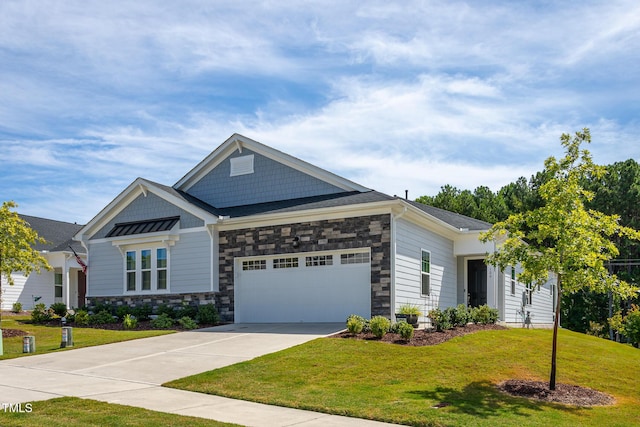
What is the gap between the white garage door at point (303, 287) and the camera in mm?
19438

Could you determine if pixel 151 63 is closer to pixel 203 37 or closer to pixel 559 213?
pixel 203 37

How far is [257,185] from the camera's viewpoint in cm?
2380

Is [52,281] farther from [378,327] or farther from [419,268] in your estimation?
[378,327]

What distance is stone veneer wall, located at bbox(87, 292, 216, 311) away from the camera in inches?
868

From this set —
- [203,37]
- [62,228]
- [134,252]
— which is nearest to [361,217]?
[203,37]

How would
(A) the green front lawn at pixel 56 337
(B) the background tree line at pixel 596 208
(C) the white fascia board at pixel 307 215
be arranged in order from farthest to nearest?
1. (B) the background tree line at pixel 596 208
2. (C) the white fascia board at pixel 307 215
3. (A) the green front lawn at pixel 56 337

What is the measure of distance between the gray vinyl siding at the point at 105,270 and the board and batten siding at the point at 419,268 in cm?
1129

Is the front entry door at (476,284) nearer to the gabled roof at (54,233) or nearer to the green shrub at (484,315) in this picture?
the green shrub at (484,315)

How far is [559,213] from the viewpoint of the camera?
11.6 m

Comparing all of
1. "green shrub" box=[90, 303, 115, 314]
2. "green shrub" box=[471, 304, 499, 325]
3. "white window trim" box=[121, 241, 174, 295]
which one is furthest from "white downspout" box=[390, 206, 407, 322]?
"green shrub" box=[90, 303, 115, 314]

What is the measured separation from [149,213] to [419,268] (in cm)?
1057

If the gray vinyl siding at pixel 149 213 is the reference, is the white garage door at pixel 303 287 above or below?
below

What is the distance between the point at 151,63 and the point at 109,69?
1303 mm

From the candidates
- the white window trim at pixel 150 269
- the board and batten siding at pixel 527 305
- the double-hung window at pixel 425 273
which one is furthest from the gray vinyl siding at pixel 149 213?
the board and batten siding at pixel 527 305
